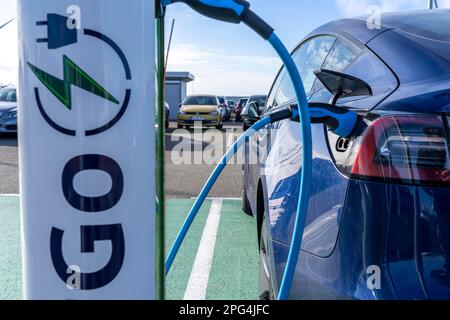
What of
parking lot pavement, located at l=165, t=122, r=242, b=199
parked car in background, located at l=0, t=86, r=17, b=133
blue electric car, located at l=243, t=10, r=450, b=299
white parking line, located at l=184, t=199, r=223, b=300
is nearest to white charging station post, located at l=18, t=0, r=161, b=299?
blue electric car, located at l=243, t=10, r=450, b=299

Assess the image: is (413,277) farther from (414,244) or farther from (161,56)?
(161,56)

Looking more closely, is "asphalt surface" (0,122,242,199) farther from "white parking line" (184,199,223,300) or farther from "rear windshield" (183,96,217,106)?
"rear windshield" (183,96,217,106)

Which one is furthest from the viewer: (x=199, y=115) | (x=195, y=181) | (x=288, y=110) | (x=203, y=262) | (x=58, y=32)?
(x=199, y=115)

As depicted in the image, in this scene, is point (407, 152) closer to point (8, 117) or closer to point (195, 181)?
point (195, 181)

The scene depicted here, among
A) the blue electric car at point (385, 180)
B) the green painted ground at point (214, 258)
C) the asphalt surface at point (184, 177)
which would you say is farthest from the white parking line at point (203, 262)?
the blue electric car at point (385, 180)

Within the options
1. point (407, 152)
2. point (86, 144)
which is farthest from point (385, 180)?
point (86, 144)

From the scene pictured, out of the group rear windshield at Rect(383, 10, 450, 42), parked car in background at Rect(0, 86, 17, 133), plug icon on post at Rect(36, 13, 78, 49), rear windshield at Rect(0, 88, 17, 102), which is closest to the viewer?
plug icon on post at Rect(36, 13, 78, 49)

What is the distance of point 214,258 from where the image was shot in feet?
10.4

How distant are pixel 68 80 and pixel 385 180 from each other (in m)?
0.83

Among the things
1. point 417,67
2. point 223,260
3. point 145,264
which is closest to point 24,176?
point 145,264

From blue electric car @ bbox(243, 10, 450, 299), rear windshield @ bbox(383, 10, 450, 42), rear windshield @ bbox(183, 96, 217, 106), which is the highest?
rear windshield @ bbox(183, 96, 217, 106)

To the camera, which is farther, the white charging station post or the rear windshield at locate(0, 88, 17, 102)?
the rear windshield at locate(0, 88, 17, 102)

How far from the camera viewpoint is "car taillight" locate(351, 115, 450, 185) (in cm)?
112

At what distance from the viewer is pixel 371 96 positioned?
131 cm
